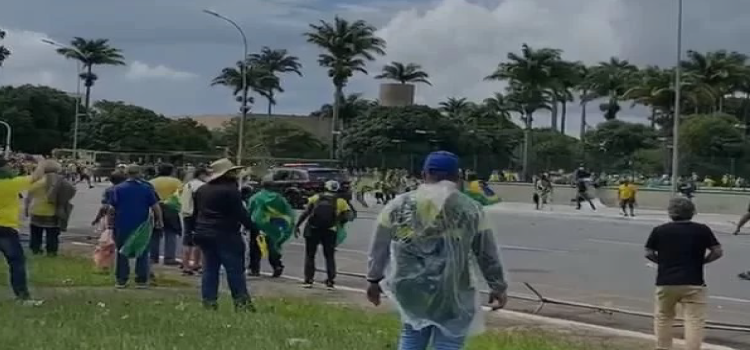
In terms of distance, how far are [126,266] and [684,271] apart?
23.5 feet

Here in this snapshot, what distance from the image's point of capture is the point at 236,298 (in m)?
11.5

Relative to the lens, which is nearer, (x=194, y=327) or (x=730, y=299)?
(x=194, y=327)

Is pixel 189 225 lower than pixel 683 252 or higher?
lower

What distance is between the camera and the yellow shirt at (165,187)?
17688mm

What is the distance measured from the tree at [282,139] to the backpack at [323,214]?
289 feet

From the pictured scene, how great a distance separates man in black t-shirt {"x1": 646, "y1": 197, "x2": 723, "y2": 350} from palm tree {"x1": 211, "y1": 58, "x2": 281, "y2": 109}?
95005mm

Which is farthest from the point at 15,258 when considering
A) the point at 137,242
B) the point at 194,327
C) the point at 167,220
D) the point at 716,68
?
the point at 716,68

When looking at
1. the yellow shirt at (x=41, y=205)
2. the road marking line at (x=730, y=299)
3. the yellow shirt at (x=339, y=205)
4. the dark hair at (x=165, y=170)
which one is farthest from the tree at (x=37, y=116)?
the road marking line at (x=730, y=299)

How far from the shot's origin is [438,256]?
6.52 m

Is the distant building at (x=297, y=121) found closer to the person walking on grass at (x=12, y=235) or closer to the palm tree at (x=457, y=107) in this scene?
the palm tree at (x=457, y=107)

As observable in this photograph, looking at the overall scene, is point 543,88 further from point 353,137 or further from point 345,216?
point 345,216

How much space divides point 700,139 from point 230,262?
75.5 meters

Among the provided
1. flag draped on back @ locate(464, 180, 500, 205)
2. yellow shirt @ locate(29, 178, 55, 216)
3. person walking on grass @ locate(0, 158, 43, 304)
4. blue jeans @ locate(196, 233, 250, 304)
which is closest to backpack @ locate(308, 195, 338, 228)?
flag draped on back @ locate(464, 180, 500, 205)

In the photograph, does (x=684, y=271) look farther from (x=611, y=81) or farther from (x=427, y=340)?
(x=611, y=81)
